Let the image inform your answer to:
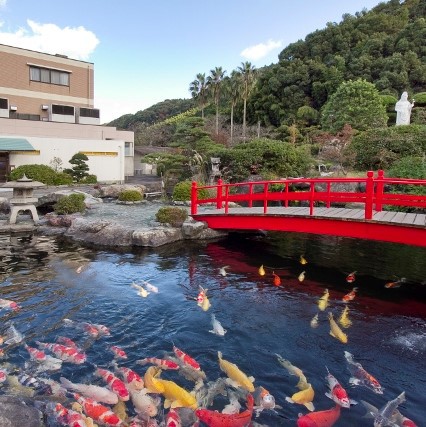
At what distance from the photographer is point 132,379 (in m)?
5.77

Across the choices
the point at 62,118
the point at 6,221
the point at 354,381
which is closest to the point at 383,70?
the point at 62,118

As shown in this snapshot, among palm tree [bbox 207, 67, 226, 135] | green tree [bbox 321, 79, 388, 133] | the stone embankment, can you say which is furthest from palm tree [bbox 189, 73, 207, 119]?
the stone embankment

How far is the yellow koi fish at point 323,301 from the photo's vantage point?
30.4 feet

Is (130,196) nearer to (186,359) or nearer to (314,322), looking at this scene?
(314,322)

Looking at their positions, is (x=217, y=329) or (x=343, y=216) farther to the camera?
(x=343, y=216)

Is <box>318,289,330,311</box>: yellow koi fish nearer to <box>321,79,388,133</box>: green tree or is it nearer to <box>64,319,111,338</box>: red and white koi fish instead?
<box>64,319,111,338</box>: red and white koi fish

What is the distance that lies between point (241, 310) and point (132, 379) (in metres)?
3.80

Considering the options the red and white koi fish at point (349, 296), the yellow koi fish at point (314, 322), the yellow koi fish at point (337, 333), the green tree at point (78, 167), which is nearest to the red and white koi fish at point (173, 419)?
the yellow koi fish at point (337, 333)

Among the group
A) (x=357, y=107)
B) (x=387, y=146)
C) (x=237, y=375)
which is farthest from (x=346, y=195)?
(x=357, y=107)

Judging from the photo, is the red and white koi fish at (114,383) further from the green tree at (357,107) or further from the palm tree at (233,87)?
the palm tree at (233,87)

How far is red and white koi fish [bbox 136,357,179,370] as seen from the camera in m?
6.39

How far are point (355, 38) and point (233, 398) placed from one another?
6661 cm

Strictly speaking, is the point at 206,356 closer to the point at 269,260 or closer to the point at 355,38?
the point at 269,260

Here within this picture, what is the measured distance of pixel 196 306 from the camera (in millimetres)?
9180
